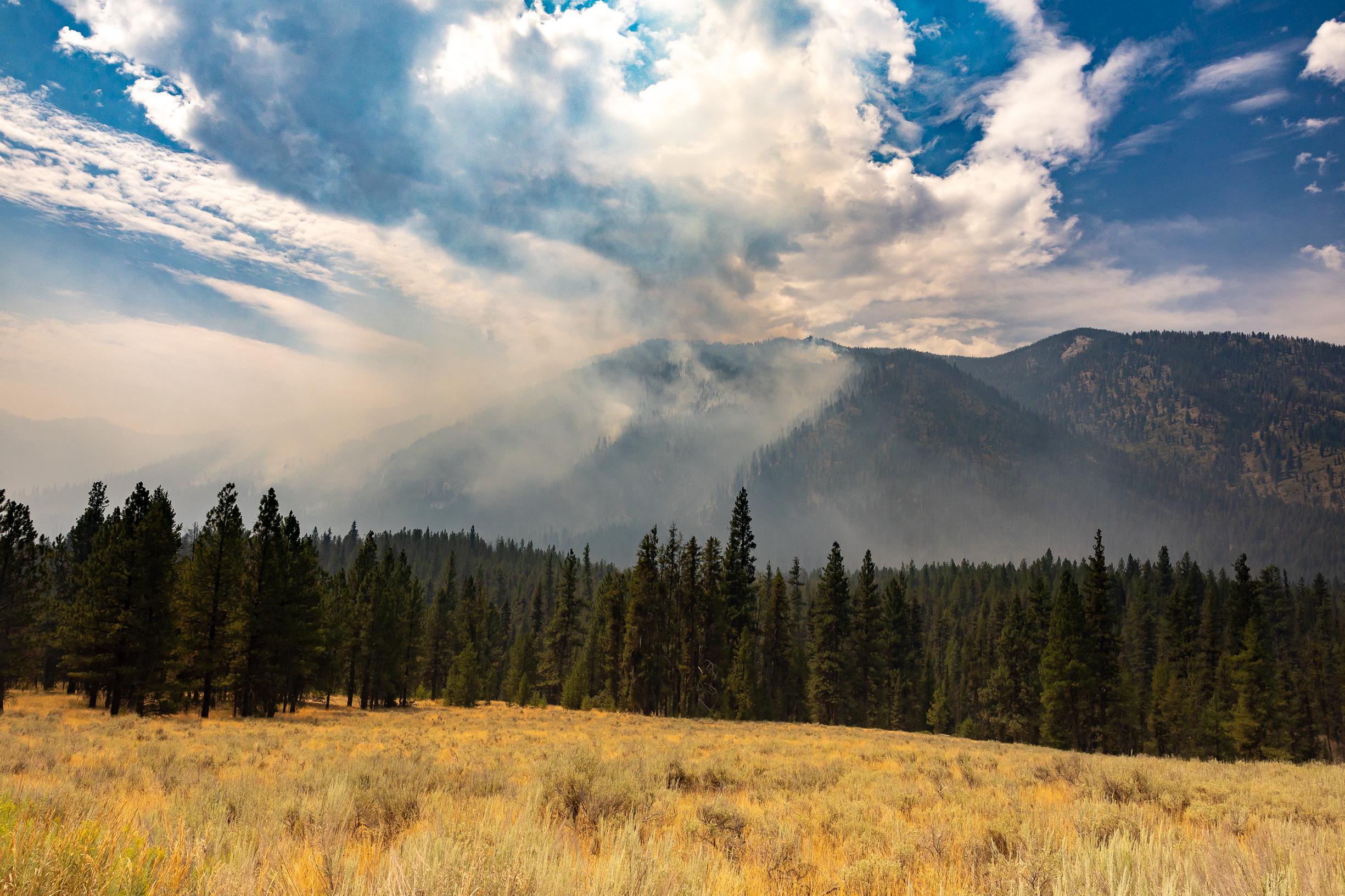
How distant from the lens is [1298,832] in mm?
Answer: 6926

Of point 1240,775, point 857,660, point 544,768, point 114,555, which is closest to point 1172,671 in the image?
point 857,660

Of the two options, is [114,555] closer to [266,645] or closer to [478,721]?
[266,645]

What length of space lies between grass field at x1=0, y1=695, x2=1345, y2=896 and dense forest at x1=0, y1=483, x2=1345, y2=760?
22616 mm

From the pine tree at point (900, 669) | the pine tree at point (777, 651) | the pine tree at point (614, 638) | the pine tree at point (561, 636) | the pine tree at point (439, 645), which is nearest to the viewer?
the pine tree at point (614, 638)

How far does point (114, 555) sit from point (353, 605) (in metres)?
25.1

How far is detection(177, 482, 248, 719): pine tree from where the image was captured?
35.7 metres

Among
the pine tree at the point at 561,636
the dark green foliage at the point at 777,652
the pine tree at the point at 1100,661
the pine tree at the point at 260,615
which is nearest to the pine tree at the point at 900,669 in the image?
the dark green foliage at the point at 777,652

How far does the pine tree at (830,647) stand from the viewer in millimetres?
58469

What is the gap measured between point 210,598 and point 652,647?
102 feet

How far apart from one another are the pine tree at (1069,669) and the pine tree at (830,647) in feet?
56.9

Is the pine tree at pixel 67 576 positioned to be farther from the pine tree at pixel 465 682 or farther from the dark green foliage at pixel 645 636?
the dark green foliage at pixel 645 636

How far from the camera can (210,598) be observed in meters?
36.2

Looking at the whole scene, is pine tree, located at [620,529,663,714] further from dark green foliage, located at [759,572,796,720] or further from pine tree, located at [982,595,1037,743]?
pine tree, located at [982,595,1037,743]

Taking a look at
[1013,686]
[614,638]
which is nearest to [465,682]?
[614,638]
